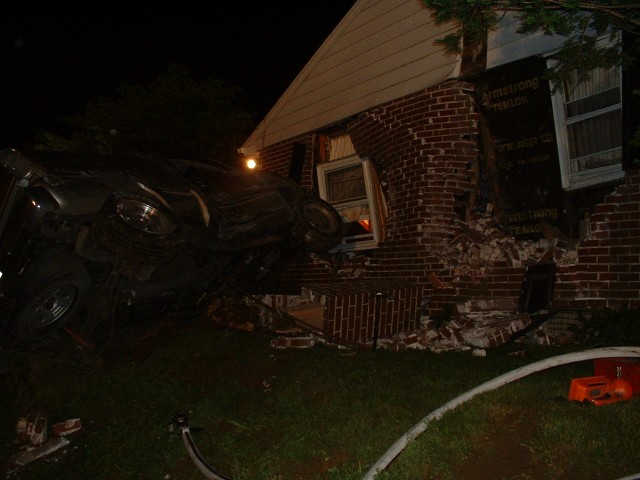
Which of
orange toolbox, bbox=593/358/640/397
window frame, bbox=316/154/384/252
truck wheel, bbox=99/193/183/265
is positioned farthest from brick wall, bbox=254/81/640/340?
truck wheel, bbox=99/193/183/265

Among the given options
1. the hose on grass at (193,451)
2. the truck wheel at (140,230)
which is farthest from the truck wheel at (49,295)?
the hose on grass at (193,451)

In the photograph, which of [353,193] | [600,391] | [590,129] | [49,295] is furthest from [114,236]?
[590,129]

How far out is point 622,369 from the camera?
3740 mm

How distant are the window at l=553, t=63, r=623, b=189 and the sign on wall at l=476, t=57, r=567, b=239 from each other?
13 cm

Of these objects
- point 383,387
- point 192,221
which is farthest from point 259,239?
point 383,387

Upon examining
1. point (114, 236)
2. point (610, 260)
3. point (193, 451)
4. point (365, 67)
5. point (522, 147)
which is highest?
point (365, 67)

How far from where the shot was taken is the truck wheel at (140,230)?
17.1ft

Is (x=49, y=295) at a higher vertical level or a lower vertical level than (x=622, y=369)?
higher

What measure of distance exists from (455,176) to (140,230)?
413 centimetres

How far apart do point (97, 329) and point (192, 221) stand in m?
1.56

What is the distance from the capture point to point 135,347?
7.20 metres

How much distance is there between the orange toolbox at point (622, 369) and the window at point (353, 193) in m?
4.86

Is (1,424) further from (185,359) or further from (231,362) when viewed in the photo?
(231,362)

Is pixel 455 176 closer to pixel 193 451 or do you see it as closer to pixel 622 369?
pixel 622 369
